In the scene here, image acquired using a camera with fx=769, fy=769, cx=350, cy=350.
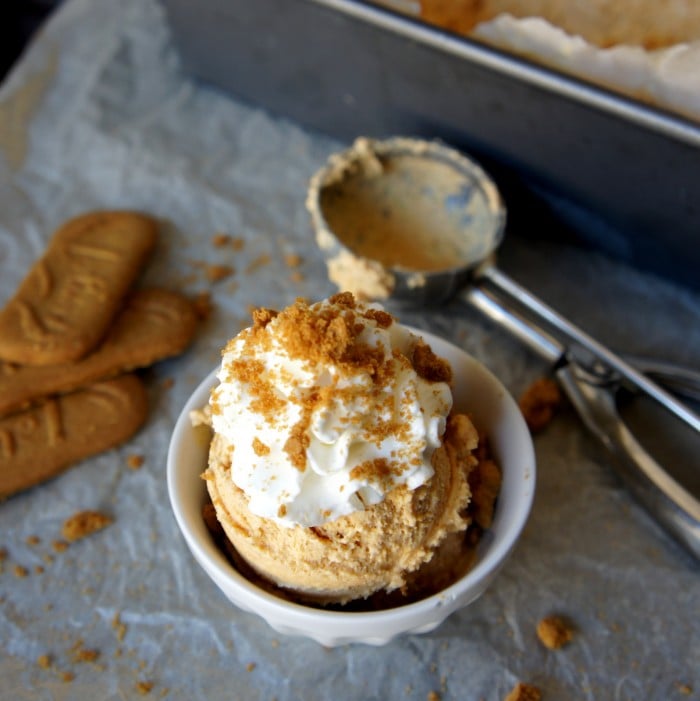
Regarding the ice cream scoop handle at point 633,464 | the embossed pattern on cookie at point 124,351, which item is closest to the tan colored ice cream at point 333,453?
the ice cream scoop handle at point 633,464

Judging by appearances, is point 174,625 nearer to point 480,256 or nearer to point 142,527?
point 142,527

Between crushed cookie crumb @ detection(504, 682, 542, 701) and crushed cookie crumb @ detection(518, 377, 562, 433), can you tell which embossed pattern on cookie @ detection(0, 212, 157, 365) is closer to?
crushed cookie crumb @ detection(518, 377, 562, 433)

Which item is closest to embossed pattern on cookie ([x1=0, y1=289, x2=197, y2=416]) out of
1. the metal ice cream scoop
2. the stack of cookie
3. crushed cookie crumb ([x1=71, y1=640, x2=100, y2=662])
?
the stack of cookie

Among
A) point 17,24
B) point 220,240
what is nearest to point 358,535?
point 220,240

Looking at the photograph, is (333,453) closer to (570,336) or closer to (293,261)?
(570,336)

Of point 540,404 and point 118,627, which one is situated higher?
point 540,404

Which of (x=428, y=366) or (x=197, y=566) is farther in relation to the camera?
(x=197, y=566)
